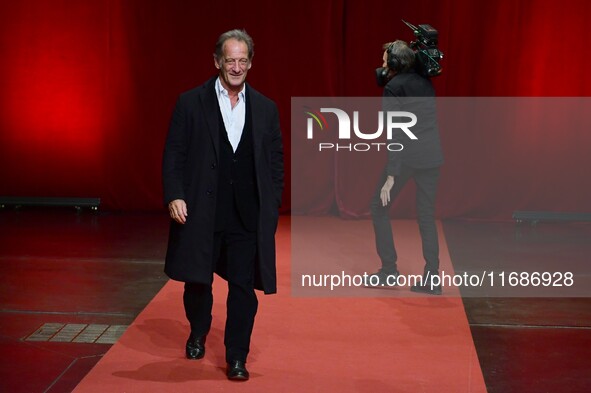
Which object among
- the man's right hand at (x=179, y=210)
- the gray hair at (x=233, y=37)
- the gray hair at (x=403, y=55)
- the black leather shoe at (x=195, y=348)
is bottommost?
the black leather shoe at (x=195, y=348)

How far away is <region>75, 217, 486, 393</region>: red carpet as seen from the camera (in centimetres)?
396

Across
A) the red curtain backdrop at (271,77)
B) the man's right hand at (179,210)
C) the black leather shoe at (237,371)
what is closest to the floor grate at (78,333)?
the black leather shoe at (237,371)

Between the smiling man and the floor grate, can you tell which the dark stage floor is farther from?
the smiling man

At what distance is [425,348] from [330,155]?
161 inches

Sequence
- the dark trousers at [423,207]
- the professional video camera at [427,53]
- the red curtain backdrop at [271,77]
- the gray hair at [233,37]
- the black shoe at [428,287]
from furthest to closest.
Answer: the red curtain backdrop at [271,77]
the black shoe at [428,287]
the dark trousers at [423,207]
the professional video camera at [427,53]
the gray hair at [233,37]

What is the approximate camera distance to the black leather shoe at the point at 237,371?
395 centimetres

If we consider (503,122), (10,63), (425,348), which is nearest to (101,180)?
(10,63)

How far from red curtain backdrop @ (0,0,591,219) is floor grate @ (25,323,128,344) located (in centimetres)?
374

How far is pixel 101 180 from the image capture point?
28.1ft

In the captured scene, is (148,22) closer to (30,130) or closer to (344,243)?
(30,130)

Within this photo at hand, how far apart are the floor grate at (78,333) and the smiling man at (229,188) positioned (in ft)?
2.86

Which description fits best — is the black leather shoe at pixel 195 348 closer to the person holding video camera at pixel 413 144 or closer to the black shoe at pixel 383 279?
the person holding video camera at pixel 413 144

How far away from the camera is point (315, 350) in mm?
4441

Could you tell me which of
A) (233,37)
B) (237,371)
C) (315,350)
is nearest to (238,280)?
(237,371)
